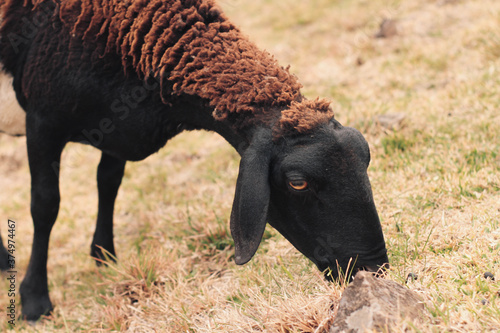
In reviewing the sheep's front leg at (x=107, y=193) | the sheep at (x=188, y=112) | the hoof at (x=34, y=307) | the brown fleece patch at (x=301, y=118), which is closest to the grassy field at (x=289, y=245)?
the hoof at (x=34, y=307)

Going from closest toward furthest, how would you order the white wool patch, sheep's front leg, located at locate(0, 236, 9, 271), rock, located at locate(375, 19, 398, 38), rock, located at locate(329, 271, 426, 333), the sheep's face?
1. rock, located at locate(329, 271, 426, 333)
2. the sheep's face
3. the white wool patch
4. sheep's front leg, located at locate(0, 236, 9, 271)
5. rock, located at locate(375, 19, 398, 38)

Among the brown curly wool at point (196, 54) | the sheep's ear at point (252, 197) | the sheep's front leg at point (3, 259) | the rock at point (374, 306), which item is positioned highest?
the brown curly wool at point (196, 54)

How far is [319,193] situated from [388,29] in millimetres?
5761

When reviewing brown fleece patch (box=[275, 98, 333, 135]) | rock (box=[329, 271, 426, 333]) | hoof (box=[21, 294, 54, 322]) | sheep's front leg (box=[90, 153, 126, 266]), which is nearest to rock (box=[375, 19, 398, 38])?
sheep's front leg (box=[90, 153, 126, 266])

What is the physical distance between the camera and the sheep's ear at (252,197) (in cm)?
265

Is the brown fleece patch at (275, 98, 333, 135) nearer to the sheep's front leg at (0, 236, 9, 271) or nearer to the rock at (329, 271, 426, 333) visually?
the rock at (329, 271, 426, 333)

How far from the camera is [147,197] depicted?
5.60m

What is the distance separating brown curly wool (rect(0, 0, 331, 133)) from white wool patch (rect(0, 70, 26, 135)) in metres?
0.63

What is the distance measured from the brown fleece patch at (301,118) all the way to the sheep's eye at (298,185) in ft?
0.87

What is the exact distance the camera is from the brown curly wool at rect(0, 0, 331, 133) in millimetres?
2846

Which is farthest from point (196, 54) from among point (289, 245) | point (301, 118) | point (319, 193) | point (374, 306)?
point (374, 306)

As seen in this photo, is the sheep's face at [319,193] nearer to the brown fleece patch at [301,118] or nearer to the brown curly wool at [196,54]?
the brown fleece patch at [301,118]

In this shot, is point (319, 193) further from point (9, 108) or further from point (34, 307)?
point (34, 307)

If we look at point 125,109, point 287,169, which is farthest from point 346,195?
point 125,109
